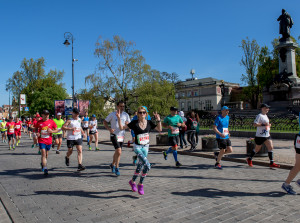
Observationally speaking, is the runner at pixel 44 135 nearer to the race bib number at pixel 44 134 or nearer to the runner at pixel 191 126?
the race bib number at pixel 44 134

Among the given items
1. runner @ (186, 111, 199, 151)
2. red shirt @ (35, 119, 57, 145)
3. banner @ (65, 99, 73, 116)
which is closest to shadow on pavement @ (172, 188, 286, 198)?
red shirt @ (35, 119, 57, 145)

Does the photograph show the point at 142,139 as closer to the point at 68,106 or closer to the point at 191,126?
the point at 191,126

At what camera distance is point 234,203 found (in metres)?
4.71

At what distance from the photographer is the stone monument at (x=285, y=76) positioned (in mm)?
32000

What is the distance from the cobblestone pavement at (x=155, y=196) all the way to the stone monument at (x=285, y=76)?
27938 mm

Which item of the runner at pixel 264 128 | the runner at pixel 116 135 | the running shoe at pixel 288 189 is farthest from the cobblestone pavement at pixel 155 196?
the runner at pixel 264 128

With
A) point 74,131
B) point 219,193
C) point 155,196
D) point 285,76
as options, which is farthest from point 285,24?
point 155,196

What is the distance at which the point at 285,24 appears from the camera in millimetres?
33344

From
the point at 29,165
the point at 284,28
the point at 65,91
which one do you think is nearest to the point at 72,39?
the point at 29,165

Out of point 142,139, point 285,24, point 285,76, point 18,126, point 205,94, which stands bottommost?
point 142,139

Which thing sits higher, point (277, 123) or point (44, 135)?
point (277, 123)

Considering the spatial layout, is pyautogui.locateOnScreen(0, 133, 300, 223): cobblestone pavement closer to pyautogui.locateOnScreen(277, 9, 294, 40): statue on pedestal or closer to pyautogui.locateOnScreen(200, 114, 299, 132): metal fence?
pyautogui.locateOnScreen(200, 114, 299, 132): metal fence

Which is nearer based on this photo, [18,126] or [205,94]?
[18,126]

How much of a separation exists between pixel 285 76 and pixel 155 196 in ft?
106
